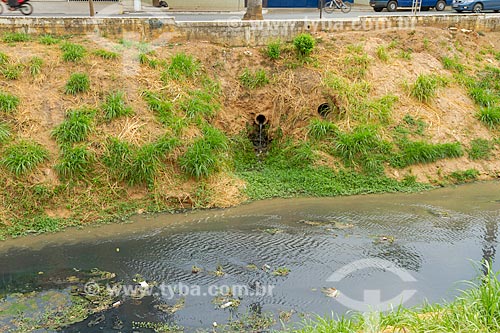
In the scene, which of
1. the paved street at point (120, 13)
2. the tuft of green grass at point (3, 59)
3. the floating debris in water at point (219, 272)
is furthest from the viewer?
the paved street at point (120, 13)

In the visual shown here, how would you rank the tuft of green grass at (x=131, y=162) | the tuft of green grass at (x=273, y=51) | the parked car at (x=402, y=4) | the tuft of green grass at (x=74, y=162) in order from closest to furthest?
the tuft of green grass at (x=74, y=162), the tuft of green grass at (x=131, y=162), the tuft of green grass at (x=273, y=51), the parked car at (x=402, y=4)

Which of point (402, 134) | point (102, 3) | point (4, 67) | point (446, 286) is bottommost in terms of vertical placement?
point (446, 286)

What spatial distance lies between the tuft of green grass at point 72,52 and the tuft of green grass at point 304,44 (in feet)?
14.8

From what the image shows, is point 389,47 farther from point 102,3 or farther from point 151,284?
point 102,3

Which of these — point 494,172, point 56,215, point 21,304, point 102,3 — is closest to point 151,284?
point 21,304

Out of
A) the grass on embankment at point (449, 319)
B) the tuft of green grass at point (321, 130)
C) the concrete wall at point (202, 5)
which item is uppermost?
the concrete wall at point (202, 5)

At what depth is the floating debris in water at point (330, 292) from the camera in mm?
6742

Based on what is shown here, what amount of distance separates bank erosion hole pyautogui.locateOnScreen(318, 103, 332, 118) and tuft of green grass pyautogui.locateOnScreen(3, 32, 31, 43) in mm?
6275

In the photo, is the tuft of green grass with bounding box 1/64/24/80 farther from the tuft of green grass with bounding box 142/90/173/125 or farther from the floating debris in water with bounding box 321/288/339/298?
the floating debris in water with bounding box 321/288/339/298

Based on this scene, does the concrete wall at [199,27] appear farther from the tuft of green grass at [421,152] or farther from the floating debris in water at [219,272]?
the floating debris in water at [219,272]

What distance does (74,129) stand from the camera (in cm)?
935

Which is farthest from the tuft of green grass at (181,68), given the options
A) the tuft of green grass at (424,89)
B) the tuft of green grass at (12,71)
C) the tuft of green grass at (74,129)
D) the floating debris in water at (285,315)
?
the floating debris in water at (285,315)

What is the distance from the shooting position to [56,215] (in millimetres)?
8648

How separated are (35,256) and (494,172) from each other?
28.0 feet
